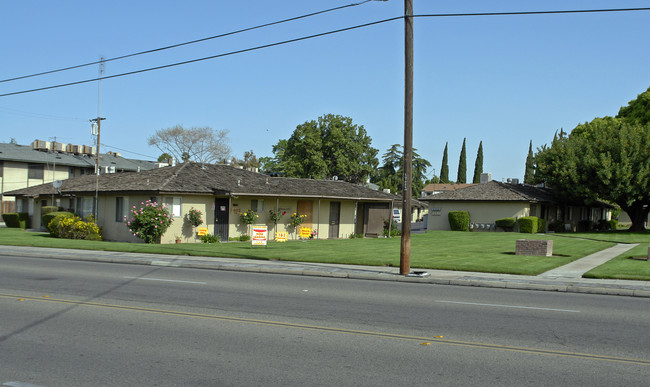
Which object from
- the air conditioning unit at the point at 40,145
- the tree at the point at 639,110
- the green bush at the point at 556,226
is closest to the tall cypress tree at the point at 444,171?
the tree at the point at 639,110

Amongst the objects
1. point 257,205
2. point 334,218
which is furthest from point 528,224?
point 257,205

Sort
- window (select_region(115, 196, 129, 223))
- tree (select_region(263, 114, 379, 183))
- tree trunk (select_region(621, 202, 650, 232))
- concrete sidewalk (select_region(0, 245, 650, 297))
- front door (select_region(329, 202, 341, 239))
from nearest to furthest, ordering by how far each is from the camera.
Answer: concrete sidewalk (select_region(0, 245, 650, 297)) → window (select_region(115, 196, 129, 223)) → front door (select_region(329, 202, 341, 239)) → tree trunk (select_region(621, 202, 650, 232)) → tree (select_region(263, 114, 379, 183))

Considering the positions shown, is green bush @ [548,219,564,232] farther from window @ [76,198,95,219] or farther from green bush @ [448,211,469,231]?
window @ [76,198,95,219]

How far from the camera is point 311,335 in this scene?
8562 mm

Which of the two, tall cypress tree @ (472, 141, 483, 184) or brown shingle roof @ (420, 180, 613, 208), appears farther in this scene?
tall cypress tree @ (472, 141, 483, 184)

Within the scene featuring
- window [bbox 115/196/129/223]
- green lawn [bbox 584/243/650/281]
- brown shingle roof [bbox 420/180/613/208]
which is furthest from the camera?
brown shingle roof [bbox 420/180/613/208]

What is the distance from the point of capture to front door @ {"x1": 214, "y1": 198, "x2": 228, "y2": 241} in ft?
108

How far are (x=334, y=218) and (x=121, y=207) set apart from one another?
14073 mm

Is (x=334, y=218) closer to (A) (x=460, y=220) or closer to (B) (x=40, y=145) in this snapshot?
(A) (x=460, y=220)

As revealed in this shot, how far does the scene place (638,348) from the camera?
790 centimetres

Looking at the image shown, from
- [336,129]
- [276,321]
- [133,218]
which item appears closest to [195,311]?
[276,321]

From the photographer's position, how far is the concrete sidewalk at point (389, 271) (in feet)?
47.8

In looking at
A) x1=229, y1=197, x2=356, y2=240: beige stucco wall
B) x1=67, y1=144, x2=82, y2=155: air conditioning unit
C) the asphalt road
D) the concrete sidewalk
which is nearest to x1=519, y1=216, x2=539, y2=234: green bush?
x1=229, y1=197, x2=356, y2=240: beige stucco wall

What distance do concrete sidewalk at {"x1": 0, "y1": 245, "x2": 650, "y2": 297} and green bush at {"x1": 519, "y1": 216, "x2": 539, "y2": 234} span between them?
20545 mm
